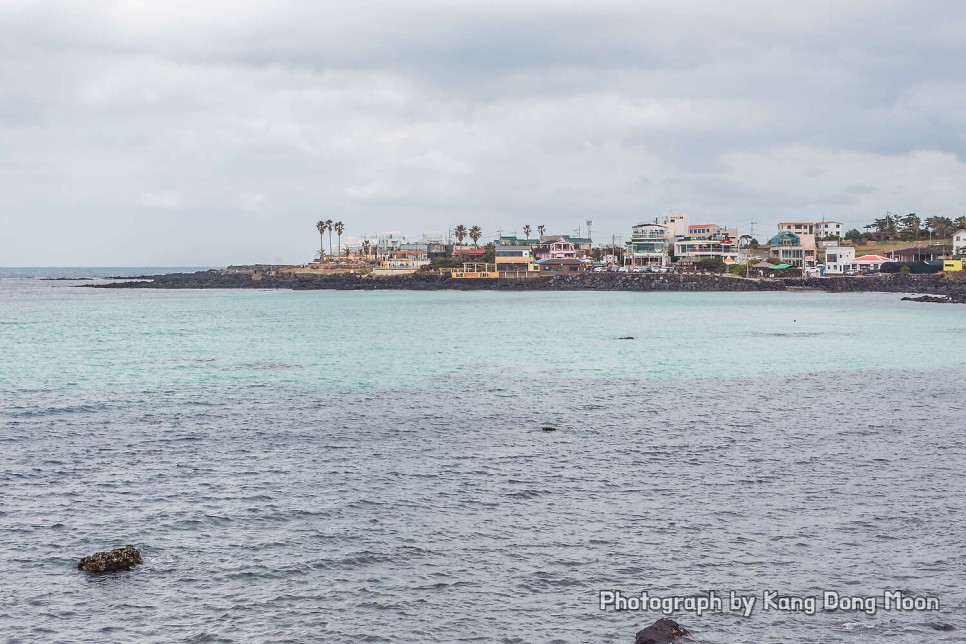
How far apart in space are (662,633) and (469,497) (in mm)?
8479

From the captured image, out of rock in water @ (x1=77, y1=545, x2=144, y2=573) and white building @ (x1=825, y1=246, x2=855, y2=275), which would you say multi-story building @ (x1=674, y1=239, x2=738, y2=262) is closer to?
white building @ (x1=825, y1=246, x2=855, y2=275)

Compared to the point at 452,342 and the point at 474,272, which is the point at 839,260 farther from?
the point at 452,342

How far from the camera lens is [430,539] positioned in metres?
18.9

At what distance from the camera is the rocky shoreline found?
504ft

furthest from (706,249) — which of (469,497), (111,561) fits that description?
(111,561)

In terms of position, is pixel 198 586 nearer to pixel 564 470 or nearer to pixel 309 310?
pixel 564 470

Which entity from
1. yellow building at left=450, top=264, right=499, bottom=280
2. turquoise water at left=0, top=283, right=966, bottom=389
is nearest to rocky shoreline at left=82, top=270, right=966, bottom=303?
yellow building at left=450, top=264, right=499, bottom=280

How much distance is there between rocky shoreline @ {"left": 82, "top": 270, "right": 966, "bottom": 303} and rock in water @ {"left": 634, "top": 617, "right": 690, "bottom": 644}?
141782mm

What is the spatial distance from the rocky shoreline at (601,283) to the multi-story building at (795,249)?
66.7 ft

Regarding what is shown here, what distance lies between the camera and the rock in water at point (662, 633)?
14047mm

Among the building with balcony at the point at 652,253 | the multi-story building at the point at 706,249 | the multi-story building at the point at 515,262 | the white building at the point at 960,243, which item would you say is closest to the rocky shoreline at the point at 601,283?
the multi-story building at the point at 515,262

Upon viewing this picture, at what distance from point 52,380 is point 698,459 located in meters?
33.2

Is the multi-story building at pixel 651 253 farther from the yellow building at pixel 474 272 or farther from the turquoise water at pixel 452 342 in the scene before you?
the turquoise water at pixel 452 342

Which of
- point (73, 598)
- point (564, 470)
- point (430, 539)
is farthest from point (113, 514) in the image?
point (564, 470)
